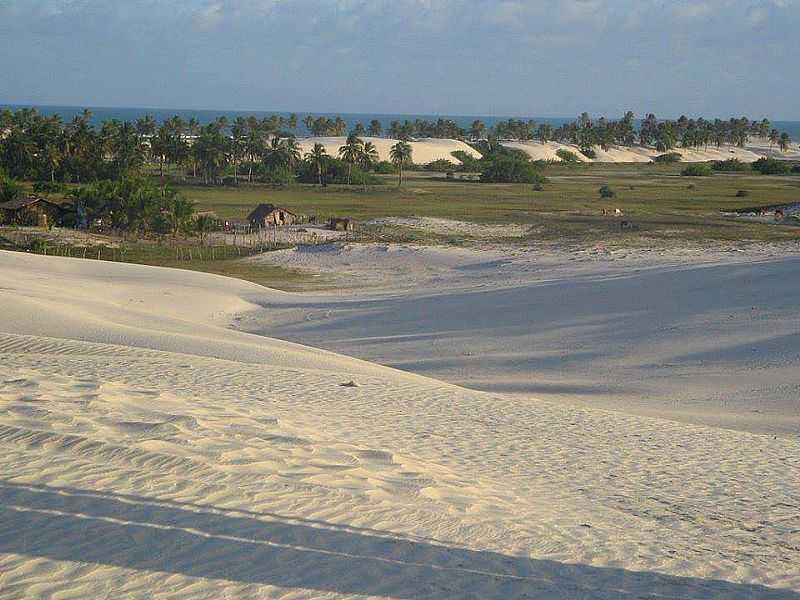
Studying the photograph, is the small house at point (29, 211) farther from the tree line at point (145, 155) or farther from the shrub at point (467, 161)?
the shrub at point (467, 161)

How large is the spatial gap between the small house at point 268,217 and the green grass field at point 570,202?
17.7ft

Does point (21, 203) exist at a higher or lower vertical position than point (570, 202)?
lower

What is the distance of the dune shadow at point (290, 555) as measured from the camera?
265 inches

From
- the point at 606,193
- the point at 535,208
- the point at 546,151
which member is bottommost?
the point at 535,208

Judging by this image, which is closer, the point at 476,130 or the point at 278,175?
the point at 278,175

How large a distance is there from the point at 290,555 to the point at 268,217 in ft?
162

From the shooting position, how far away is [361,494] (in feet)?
28.0

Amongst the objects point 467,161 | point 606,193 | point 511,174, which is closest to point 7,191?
point 606,193

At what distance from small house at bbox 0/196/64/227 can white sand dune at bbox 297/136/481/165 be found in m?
68.9

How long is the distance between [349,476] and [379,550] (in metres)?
1.84

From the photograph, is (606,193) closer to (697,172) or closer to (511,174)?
(511,174)

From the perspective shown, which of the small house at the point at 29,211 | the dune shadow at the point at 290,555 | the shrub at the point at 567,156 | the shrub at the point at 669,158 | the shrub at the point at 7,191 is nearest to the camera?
the dune shadow at the point at 290,555

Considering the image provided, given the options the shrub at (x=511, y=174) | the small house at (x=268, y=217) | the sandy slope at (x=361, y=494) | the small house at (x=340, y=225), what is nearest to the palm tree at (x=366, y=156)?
the shrub at (x=511, y=174)

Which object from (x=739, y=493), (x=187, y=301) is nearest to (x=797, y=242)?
(x=187, y=301)
